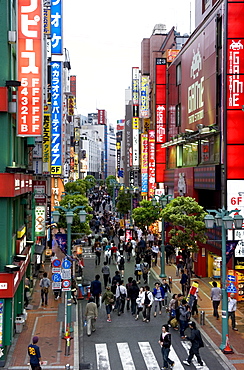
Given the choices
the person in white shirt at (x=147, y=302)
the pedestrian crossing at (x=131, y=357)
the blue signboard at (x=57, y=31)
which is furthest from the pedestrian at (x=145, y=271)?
the blue signboard at (x=57, y=31)

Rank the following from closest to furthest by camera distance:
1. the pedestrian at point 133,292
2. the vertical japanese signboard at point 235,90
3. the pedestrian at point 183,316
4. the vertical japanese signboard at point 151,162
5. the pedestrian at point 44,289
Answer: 1. the pedestrian at point 183,316
2. the pedestrian at point 133,292
3. the pedestrian at point 44,289
4. the vertical japanese signboard at point 235,90
5. the vertical japanese signboard at point 151,162

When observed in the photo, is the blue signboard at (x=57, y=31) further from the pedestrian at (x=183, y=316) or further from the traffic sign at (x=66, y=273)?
the pedestrian at (x=183, y=316)

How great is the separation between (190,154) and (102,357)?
73.3ft

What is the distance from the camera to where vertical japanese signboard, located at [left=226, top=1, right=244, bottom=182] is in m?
26.5

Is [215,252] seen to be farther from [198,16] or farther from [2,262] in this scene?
[198,16]

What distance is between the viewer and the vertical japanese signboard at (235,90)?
86.8 ft

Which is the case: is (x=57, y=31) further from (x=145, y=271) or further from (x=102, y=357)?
(x=102, y=357)

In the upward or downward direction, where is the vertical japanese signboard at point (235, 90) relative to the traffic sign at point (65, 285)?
upward

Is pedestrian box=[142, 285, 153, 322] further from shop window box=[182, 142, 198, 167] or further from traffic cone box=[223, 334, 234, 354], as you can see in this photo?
→ shop window box=[182, 142, 198, 167]

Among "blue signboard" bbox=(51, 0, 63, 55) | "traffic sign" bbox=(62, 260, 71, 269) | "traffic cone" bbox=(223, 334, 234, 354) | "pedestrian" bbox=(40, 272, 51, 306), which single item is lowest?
"traffic cone" bbox=(223, 334, 234, 354)

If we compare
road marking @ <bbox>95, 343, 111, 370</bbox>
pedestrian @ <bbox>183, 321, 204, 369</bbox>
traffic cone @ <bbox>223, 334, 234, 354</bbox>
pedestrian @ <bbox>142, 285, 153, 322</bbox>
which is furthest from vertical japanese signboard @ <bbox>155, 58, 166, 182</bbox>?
pedestrian @ <bbox>183, 321, 204, 369</bbox>

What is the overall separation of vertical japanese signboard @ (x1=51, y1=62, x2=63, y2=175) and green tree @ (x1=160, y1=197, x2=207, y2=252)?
39.4 feet

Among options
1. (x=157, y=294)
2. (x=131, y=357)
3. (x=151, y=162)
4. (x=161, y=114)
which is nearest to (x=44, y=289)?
(x=157, y=294)

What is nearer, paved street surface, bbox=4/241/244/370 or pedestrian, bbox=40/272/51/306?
paved street surface, bbox=4/241/244/370
